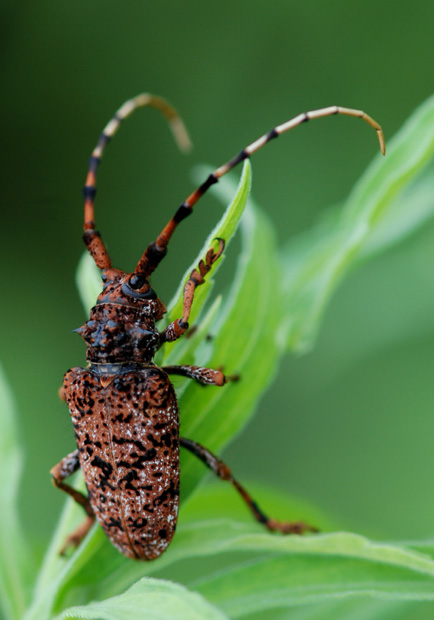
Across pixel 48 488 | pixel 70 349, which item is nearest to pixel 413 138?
pixel 48 488

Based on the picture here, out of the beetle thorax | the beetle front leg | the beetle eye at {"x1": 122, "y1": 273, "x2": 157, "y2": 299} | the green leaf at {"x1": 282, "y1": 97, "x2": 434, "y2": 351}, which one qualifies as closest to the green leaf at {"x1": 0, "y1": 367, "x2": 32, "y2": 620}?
the beetle front leg

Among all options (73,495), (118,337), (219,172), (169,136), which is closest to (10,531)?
(73,495)

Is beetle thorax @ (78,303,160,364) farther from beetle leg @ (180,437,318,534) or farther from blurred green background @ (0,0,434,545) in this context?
blurred green background @ (0,0,434,545)

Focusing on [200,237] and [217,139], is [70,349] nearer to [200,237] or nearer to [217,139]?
[200,237]

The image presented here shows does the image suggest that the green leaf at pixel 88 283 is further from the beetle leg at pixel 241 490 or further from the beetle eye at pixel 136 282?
the beetle leg at pixel 241 490

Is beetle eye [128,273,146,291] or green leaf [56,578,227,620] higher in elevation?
beetle eye [128,273,146,291]

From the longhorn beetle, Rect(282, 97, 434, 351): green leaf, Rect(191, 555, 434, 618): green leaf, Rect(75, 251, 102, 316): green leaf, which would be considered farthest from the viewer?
Rect(75, 251, 102, 316): green leaf
